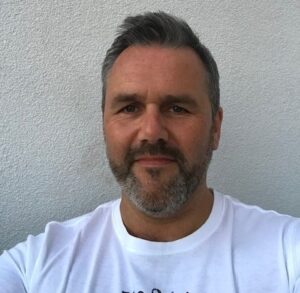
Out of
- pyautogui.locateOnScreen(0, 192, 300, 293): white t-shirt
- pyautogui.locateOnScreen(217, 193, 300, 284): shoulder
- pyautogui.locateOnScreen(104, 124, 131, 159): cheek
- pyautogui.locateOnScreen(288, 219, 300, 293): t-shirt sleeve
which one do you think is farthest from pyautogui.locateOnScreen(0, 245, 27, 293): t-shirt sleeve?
pyautogui.locateOnScreen(288, 219, 300, 293): t-shirt sleeve

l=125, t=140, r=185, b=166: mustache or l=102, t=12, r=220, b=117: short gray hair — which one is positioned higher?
l=102, t=12, r=220, b=117: short gray hair

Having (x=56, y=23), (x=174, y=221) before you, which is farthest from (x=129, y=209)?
(x=56, y=23)

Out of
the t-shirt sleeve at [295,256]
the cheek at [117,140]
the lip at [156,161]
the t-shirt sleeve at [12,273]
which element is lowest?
the t-shirt sleeve at [12,273]

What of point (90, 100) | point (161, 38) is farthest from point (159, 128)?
point (90, 100)

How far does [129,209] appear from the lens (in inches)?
52.0

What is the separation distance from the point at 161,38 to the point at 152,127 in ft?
1.03

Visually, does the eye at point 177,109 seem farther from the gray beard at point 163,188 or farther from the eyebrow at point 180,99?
the gray beard at point 163,188

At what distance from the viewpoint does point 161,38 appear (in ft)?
4.11

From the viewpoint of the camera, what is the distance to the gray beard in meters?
1.19

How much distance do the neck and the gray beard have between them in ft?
0.16

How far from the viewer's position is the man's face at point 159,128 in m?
1.18

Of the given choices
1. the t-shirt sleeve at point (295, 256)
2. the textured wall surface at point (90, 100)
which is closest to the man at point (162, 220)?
the t-shirt sleeve at point (295, 256)

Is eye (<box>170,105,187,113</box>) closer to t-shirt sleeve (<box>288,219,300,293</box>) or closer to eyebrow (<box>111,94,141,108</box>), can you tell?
eyebrow (<box>111,94,141,108</box>)

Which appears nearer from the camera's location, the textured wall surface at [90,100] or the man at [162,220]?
the man at [162,220]
